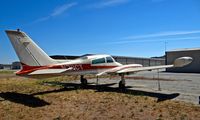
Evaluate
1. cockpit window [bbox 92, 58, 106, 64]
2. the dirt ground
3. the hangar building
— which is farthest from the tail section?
the hangar building

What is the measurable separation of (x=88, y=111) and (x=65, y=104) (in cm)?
248

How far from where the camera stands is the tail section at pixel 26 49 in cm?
1681

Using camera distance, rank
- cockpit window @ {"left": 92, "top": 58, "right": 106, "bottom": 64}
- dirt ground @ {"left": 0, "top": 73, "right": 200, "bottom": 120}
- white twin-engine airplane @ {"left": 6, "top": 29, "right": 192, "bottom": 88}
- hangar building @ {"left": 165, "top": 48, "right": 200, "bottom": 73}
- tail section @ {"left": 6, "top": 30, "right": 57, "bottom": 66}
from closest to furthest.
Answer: dirt ground @ {"left": 0, "top": 73, "right": 200, "bottom": 120} → tail section @ {"left": 6, "top": 30, "right": 57, "bottom": 66} → white twin-engine airplane @ {"left": 6, "top": 29, "right": 192, "bottom": 88} → cockpit window @ {"left": 92, "top": 58, "right": 106, "bottom": 64} → hangar building @ {"left": 165, "top": 48, "right": 200, "bottom": 73}

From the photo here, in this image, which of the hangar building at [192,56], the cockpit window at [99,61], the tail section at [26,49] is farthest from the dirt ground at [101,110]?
the hangar building at [192,56]

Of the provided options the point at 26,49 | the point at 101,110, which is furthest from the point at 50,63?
the point at 101,110

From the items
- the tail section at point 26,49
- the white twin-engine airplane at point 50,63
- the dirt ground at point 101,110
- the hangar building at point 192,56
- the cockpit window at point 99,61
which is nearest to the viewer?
the dirt ground at point 101,110

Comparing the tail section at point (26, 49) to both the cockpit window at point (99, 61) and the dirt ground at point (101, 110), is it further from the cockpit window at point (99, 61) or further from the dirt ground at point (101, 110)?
the cockpit window at point (99, 61)

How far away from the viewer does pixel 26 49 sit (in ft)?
57.1

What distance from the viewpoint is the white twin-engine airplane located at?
55.5ft

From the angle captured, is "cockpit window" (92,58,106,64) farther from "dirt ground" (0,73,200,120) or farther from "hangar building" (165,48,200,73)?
"hangar building" (165,48,200,73)

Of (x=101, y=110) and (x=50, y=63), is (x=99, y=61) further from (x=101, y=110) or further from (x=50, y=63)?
(x=101, y=110)

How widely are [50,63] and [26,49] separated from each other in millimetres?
2662

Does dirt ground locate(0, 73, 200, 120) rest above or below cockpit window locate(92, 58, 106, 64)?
below

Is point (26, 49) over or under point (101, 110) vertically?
over
